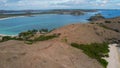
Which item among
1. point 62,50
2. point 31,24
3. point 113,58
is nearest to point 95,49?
point 113,58

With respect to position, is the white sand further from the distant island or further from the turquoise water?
the turquoise water

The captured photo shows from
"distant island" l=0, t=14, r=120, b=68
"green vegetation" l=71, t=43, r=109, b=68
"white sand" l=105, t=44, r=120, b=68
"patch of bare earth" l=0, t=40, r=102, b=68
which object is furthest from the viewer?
"green vegetation" l=71, t=43, r=109, b=68

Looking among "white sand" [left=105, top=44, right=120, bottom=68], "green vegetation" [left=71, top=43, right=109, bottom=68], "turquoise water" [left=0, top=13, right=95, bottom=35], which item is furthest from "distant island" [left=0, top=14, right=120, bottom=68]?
"turquoise water" [left=0, top=13, right=95, bottom=35]

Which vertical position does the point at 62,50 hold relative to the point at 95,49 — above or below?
above

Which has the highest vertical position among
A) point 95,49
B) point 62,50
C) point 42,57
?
Result: point 42,57

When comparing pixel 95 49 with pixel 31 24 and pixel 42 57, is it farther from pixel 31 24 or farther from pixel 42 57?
pixel 31 24

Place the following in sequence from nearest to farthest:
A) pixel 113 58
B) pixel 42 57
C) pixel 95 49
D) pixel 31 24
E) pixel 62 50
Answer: pixel 42 57, pixel 62 50, pixel 113 58, pixel 95 49, pixel 31 24

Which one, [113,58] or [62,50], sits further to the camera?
[113,58]

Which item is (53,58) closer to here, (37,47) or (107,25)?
(37,47)

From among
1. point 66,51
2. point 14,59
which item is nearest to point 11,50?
point 14,59

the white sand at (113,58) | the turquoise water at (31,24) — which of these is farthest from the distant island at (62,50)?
the turquoise water at (31,24)

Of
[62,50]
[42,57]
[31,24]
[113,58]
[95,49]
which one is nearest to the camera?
[42,57]

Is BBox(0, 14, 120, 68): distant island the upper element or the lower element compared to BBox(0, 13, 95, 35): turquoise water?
upper
